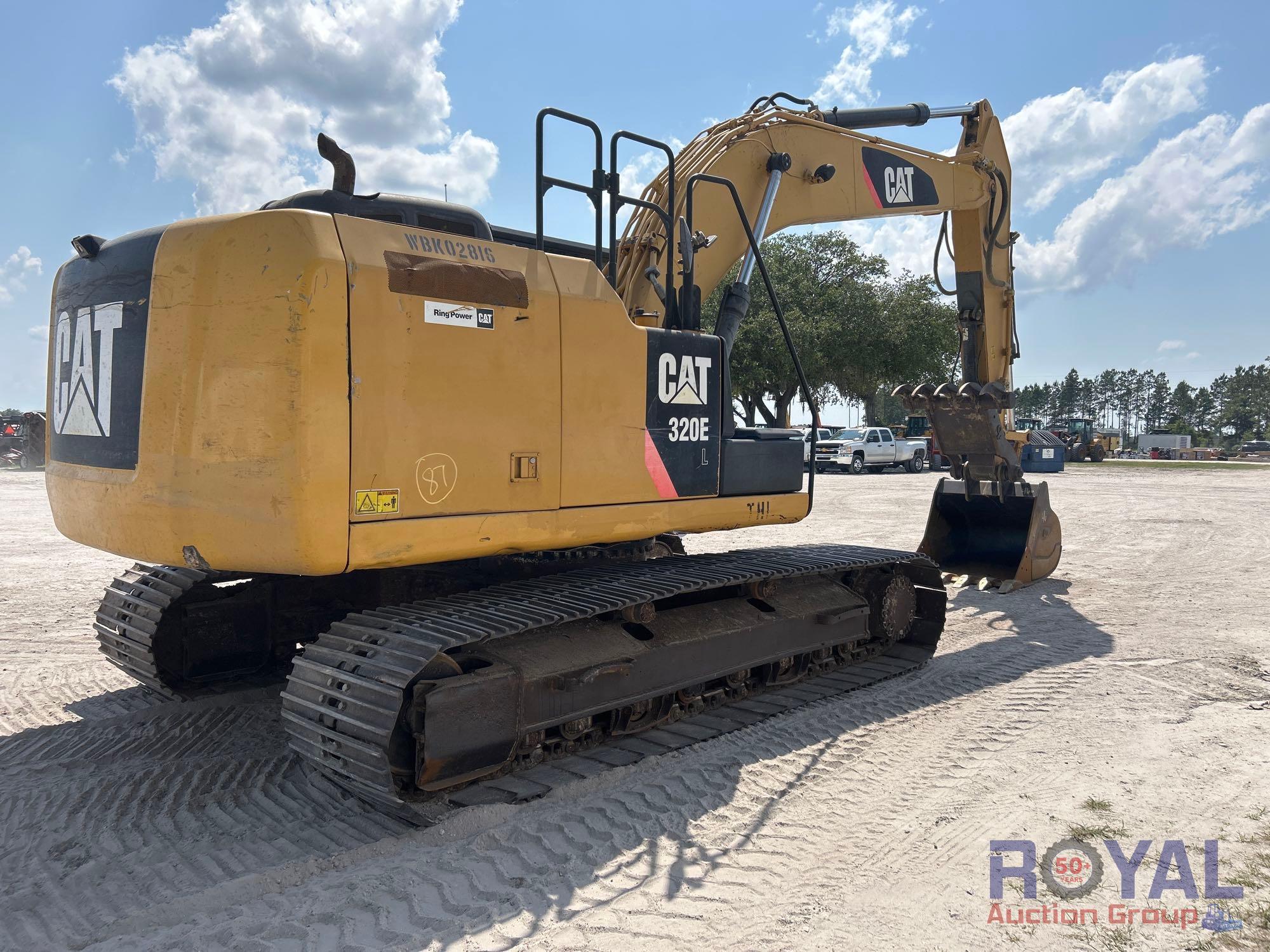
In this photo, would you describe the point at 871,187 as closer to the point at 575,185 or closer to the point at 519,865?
the point at 575,185

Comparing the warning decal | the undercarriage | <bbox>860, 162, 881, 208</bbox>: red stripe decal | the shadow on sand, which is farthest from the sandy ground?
<bbox>860, 162, 881, 208</bbox>: red stripe decal

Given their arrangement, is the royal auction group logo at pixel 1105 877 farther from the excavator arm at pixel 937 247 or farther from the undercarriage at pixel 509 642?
the excavator arm at pixel 937 247

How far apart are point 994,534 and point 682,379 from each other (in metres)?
6.13

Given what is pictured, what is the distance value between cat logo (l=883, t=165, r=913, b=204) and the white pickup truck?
25197 mm

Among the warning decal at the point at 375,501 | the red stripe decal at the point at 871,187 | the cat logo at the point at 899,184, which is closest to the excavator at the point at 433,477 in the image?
the warning decal at the point at 375,501

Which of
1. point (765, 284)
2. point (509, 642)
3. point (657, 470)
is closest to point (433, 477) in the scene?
point (509, 642)

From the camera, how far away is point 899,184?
25.6ft

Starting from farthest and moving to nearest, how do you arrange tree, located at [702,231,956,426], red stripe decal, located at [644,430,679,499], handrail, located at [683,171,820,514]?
1. tree, located at [702,231,956,426]
2. handrail, located at [683,171,820,514]
3. red stripe decal, located at [644,430,679,499]

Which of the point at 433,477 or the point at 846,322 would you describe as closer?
the point at 433,477

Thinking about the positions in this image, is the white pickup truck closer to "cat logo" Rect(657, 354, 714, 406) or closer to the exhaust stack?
"cat logo" Rect(657, 354, 714, 406)

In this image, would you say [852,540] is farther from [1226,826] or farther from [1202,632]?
[1226,826]

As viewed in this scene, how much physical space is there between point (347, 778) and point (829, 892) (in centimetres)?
199

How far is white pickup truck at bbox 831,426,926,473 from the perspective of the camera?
32.8m

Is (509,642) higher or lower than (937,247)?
lower
